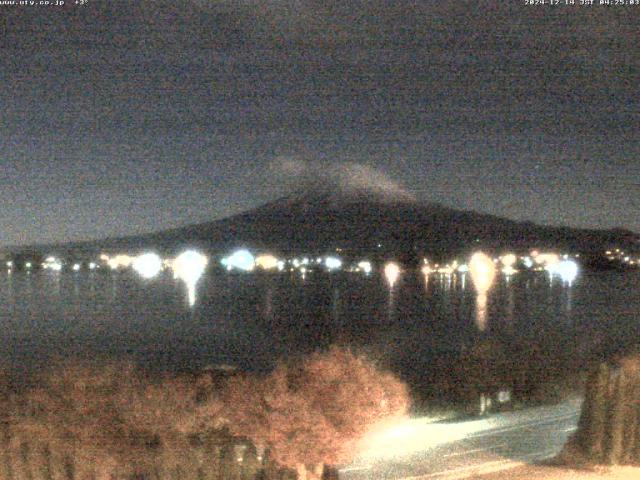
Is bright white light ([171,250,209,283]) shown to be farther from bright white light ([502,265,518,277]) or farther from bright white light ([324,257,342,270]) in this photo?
bright white light ([502,265,518,277])

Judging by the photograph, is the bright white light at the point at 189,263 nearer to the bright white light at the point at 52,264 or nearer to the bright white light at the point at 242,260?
the bright white light at the point at 242,260

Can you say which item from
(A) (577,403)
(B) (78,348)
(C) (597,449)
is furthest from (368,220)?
(C) (597,449)

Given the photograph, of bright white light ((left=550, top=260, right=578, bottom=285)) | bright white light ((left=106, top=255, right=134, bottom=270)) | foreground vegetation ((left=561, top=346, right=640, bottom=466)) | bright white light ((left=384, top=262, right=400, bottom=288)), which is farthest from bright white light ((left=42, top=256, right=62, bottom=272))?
foreground vegetation ((left=561, top=346, right=640, bottom=466))

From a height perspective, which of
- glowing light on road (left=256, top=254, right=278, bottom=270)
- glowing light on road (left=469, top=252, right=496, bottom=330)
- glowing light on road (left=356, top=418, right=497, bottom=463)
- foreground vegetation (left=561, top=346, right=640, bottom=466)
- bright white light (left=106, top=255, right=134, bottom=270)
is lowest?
glowing light on road (left=356, top=418, right=497, bottom=463)

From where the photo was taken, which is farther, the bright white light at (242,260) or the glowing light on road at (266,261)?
the bright white light at (242,260)

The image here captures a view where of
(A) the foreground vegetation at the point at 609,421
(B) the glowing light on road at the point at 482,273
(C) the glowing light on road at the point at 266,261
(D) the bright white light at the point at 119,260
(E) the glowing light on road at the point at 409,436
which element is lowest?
(E) the glowing light on road at the point at 409,436

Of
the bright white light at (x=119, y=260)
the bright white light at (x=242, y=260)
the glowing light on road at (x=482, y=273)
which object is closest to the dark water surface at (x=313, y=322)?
the glowing light on road at (x=482, y=273)
